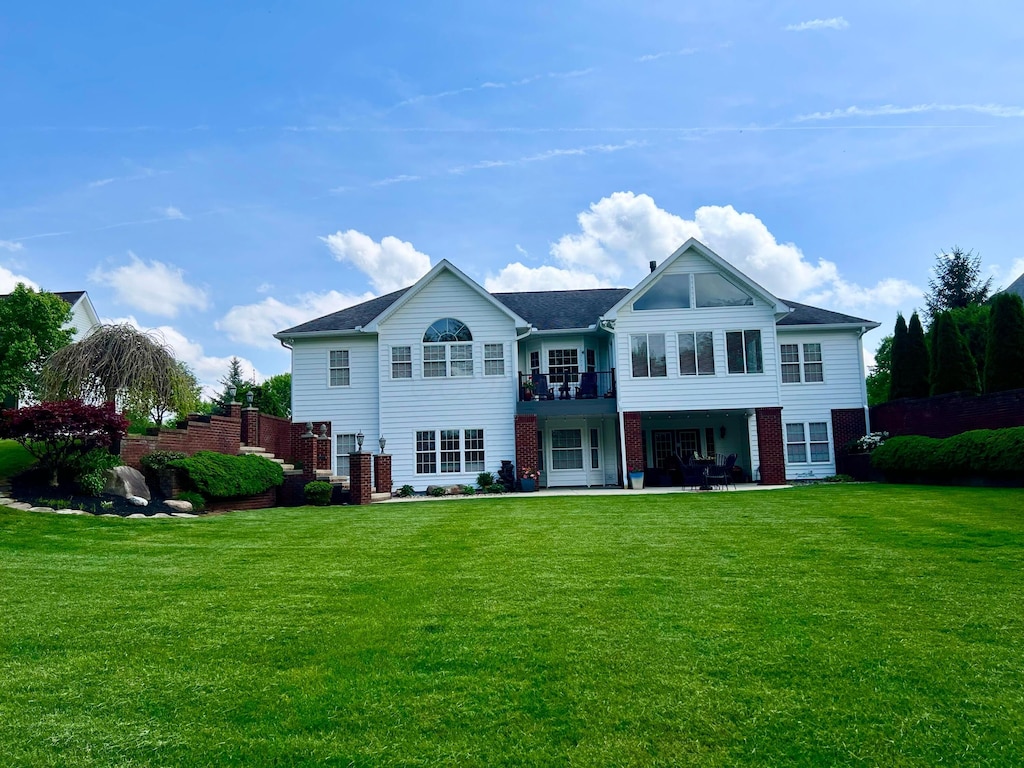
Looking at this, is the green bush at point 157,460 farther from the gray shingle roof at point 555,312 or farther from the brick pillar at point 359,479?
the gray shingle roof at point 555,312

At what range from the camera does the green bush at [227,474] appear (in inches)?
561

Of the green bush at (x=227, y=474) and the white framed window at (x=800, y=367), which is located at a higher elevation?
the white framed window at (x=800, y=367)

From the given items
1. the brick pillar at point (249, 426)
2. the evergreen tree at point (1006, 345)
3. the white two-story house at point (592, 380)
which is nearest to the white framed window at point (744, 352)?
the white two-story house at point (592, 380)

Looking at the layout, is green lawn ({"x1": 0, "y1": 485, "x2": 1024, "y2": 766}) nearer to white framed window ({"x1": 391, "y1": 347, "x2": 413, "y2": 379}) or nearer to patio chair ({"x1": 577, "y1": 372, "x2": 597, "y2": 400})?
patio chair ({"x1": 577, "y1": 372, "x2": 597, "y2": 400})

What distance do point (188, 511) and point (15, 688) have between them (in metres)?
10.5

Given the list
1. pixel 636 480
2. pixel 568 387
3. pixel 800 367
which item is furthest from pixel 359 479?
pixel 800 367

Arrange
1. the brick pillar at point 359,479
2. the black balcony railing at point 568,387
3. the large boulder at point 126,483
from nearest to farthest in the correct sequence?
the large boulder at point 126,483 < the brick pillar at point 359,479 < the black balcony railing at point 568,387

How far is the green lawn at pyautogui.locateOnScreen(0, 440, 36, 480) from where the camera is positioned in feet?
42.7

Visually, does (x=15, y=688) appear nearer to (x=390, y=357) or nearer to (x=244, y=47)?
(x=244, y=47)

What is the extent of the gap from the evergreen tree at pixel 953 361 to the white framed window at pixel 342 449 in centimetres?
1829

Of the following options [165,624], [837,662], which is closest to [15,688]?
[165,624]

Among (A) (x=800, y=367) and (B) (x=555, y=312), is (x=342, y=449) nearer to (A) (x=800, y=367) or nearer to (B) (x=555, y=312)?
(B) (x=555, y=312)

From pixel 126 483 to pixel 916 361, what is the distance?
2281cm

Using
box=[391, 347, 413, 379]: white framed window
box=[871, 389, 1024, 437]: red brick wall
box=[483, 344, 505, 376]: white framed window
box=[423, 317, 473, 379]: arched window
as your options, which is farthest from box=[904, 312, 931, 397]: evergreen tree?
box=[391, 347, 413, 379]: white framed window
